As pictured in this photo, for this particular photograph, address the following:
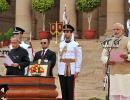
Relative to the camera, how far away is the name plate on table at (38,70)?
11.3 meters

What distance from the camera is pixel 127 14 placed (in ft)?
120

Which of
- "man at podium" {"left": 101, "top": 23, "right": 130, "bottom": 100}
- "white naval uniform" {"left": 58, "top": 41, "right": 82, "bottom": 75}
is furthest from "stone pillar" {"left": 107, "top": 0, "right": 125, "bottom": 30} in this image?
"man at podium" {"left": 101, "top": 23, "right": 130, "bottom": 100}

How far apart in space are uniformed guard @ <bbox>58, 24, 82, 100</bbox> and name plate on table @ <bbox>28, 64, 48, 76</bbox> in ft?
6.66

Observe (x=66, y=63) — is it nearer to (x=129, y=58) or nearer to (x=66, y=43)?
(x=66, y=43)

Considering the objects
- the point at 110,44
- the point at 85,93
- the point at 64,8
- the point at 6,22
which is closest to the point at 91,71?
the point at 85,93

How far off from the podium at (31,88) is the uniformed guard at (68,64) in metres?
3.01

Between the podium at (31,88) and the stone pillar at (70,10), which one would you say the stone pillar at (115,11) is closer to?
the stone pillar at (70,10)

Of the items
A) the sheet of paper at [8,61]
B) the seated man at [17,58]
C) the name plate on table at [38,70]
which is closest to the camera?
the name plate on table at [38,70]

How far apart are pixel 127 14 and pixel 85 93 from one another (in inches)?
748

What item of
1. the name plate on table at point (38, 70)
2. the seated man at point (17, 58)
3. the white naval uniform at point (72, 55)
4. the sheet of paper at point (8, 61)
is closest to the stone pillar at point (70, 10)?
the white naval uniform at point (72, 55)

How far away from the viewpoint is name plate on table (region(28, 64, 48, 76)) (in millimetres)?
11266

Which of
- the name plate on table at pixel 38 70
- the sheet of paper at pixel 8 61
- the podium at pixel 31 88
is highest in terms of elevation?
the sheet of paper at pixel 8 61

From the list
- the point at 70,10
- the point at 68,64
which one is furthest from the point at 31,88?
the point at 70,10

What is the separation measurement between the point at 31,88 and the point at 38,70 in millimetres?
1107
